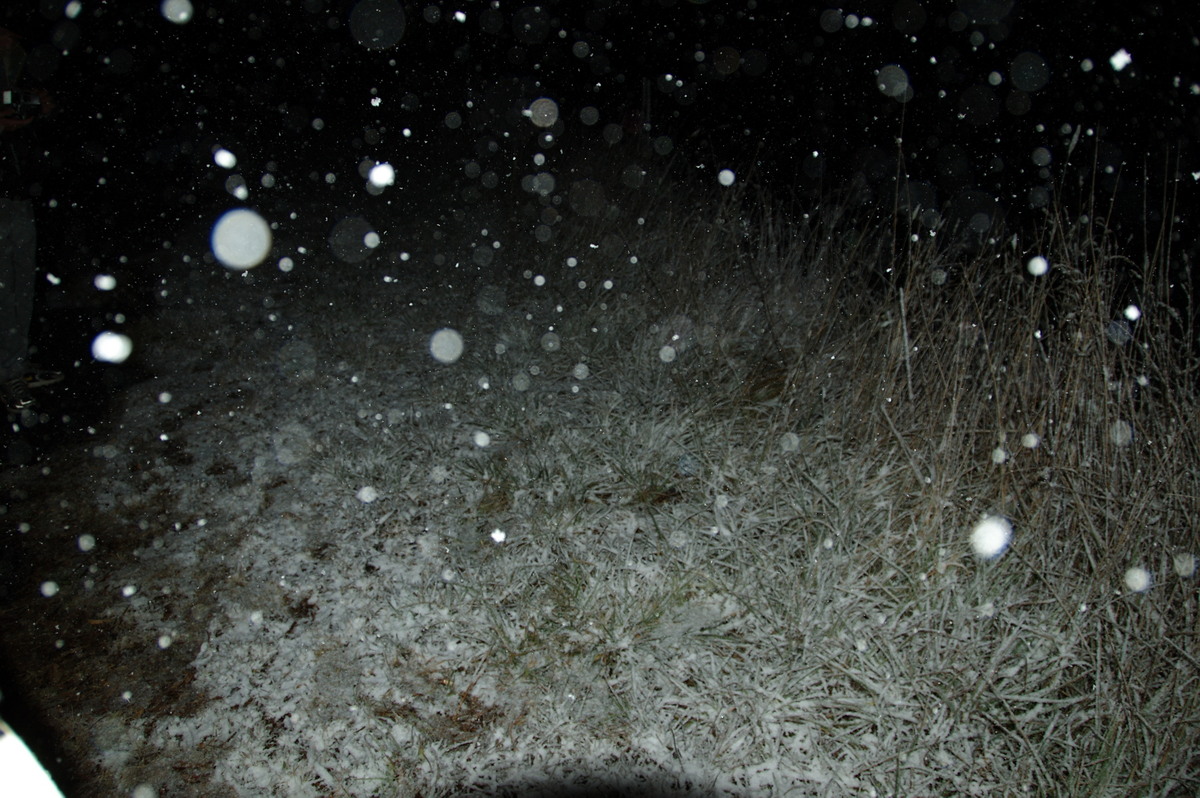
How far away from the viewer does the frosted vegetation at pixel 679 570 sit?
1.80 meters

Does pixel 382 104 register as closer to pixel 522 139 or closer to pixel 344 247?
pixel 522 139

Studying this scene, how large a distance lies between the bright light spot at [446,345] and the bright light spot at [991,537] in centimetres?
308

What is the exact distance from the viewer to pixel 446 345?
4.18 m

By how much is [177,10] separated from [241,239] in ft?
25.5

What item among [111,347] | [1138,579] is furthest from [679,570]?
[111,347]

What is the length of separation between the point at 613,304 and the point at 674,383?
116 centimetres

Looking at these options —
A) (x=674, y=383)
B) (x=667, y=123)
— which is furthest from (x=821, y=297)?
(x=667, y=123)

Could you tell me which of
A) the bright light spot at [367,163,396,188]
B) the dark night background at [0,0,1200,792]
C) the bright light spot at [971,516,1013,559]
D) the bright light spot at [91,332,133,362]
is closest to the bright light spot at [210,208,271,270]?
the dark night background at [0,0,1200,792]

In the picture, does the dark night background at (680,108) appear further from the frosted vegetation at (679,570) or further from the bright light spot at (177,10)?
the frosted vegetation at (679,570)

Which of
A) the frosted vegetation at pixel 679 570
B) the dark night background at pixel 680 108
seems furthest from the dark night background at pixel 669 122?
the frosted vegetation at pixel 679 570

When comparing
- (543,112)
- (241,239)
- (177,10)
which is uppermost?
(177,10)

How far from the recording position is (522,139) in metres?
9.82

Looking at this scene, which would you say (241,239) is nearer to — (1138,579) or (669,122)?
(669,122)

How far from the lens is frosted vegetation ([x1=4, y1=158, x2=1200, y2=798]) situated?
1.80 meters
